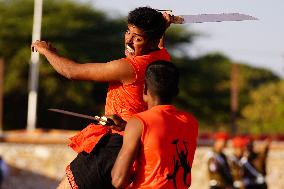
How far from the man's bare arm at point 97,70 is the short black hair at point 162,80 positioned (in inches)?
12.2

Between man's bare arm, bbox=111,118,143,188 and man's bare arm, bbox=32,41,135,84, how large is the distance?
537 millimetres

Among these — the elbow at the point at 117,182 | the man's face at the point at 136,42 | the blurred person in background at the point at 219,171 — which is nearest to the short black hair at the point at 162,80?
the man's face at the point at 136,42

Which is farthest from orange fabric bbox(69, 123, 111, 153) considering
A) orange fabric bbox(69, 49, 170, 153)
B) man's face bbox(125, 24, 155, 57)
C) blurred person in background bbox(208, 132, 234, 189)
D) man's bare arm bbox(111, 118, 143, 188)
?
blurred person in background bbox(208, 132, 234, 189)

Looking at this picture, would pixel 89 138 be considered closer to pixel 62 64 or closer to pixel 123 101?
pixel 123 101

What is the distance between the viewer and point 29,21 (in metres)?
53.9

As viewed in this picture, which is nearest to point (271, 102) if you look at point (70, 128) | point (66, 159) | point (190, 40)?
point (190, 40)

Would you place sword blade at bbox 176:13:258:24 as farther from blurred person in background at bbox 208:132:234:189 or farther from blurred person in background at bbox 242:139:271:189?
blurred person in background at bbox 242:139:271:189

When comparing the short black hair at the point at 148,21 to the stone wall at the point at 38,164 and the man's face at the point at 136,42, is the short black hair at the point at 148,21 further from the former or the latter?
the stone wall at the point at 38,164

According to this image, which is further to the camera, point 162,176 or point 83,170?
point 83,170

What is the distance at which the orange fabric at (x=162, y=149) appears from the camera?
665 centimetres

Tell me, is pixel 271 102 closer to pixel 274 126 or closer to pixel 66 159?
pixel 274 126

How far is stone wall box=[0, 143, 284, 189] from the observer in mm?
28250

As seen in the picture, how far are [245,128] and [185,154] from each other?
58.1 m

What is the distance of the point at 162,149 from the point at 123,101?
691mm
